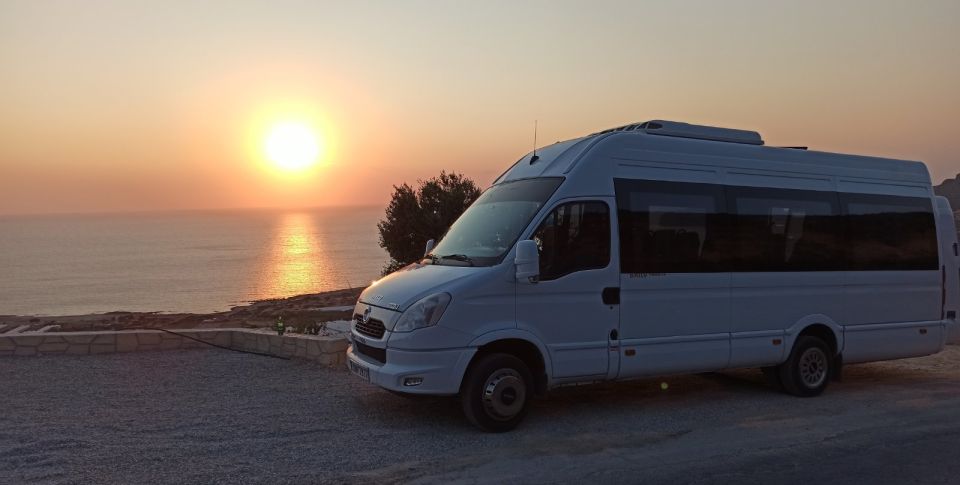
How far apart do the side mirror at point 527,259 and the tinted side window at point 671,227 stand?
1.32 m

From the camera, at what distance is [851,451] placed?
6.52 metres

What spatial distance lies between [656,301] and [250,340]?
21.6 feet

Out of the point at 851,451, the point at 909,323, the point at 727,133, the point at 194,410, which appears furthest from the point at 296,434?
the point at 909,323

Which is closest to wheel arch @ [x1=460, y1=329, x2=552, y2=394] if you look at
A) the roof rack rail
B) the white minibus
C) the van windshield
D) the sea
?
the white minibus

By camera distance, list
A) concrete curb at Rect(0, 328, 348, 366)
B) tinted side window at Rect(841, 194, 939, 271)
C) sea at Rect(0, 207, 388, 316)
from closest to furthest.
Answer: tinted side window at Rect(841, 194, 939, 271) < concrete curb at Rect(0, 328, 348, 366) < sea at Rect(0, 207, 388, 316)

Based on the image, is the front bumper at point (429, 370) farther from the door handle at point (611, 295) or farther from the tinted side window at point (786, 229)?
the tinted side window at point (786, 229)

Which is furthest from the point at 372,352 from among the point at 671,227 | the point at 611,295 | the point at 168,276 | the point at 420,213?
the point at 168,276

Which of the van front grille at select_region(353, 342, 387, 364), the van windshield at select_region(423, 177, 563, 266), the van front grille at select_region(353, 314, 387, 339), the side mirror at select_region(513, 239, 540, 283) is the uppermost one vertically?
the van windshield at select_region(423, 177, 563, 266)

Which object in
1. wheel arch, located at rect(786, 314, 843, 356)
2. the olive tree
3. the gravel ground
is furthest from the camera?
the olive tree

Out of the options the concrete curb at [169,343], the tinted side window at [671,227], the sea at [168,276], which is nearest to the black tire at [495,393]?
the tinted side window at [671,227]

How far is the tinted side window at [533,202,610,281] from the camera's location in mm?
7348

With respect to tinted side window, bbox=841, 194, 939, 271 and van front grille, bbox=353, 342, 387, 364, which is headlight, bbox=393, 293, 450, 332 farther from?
tinted side window, bbox=841, 194, 939, 271

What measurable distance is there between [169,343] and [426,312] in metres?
6.24

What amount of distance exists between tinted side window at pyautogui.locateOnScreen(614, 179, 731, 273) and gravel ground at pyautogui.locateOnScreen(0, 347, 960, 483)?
1716 mm
